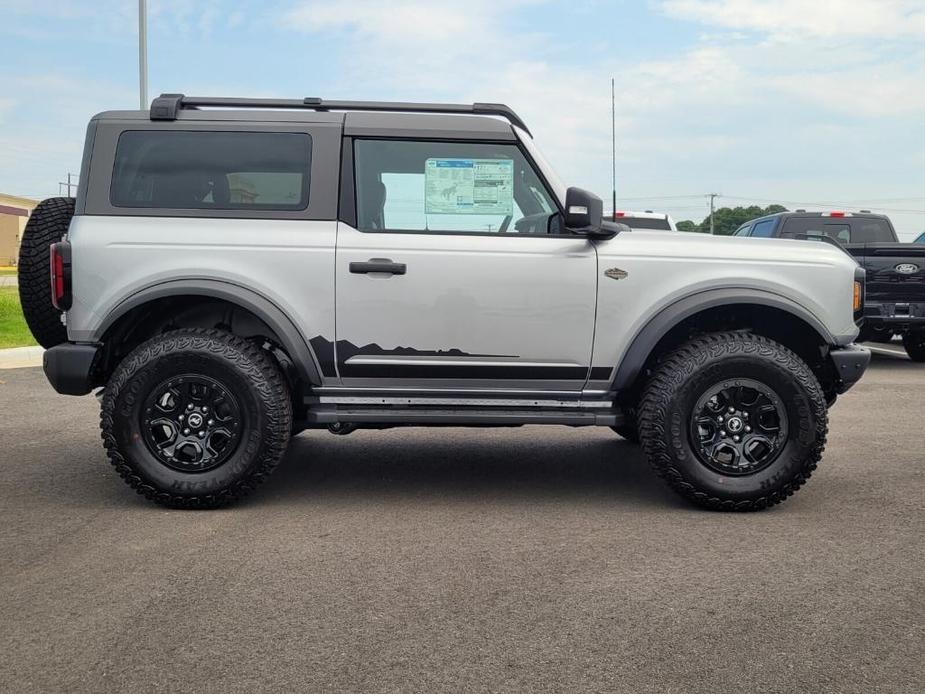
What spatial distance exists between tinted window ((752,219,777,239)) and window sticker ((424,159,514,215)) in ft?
28.1

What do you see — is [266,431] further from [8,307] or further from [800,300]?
Answer: [8,307]

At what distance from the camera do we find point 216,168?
16.4 ft

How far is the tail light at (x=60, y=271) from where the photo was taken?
190 inches

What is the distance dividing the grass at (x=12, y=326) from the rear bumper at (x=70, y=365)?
27.2 feet

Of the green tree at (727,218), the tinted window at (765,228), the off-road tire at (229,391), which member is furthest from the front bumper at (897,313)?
the green tree at (727,218)

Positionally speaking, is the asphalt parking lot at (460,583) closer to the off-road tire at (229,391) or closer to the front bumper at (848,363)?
the off-road tire at (229,391)

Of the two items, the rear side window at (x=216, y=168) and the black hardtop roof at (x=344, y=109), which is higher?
the black hardtop roof at (x=344, y=109)

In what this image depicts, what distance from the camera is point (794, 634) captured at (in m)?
3.21

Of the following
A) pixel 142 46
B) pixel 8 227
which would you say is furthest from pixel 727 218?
pixel 142 46

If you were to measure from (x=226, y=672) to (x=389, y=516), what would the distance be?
1.95 m

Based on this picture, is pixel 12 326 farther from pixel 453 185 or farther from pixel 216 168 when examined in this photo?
pixel 453 185

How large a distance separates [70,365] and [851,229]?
11001mm

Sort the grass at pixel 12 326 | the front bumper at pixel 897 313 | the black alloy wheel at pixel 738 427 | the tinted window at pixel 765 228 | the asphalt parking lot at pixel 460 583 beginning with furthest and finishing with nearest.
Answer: the grass at pixel 12 326 < the tinted window at pixel 765 228 < the front bumper at pixel 897 313 < the black alloy wheel at pixel 738 427 < the asphalt parking lot at pixel 460 583

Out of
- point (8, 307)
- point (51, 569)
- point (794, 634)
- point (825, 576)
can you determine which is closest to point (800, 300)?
point (825, 576)
